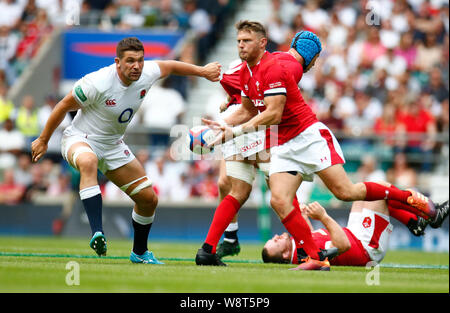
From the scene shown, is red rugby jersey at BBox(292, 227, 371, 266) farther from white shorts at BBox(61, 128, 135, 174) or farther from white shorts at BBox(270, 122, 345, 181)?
white shorts at BBox(61, 128, 135, 174)

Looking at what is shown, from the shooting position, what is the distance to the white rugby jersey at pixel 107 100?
342 inches

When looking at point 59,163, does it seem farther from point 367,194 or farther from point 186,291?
point 186,291

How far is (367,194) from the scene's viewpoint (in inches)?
346

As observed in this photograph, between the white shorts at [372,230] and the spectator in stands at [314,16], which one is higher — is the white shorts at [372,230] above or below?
below

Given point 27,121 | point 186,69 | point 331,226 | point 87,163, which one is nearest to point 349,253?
point 331,226

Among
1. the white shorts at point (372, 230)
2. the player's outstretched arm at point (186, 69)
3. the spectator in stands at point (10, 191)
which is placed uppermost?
the player's outstretched arm at point (186, 69)

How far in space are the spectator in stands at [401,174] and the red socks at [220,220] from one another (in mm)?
8043

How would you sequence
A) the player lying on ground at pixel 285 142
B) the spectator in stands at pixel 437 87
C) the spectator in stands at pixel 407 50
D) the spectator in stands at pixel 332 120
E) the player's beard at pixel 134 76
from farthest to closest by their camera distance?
the spectator in stands at pixel 407 50
the spectator in stands at pixel 437 87
the spectator in stands at pixel 332 120
the player's beard at pixel 134 76
the player lying on ground at pixel 285 142

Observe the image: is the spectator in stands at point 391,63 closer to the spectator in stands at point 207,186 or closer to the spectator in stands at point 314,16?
the spectator in stands at point 314,16

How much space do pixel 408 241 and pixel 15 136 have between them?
932 cm

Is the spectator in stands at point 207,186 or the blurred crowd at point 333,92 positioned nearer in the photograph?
the blurred crowd at point 333,92

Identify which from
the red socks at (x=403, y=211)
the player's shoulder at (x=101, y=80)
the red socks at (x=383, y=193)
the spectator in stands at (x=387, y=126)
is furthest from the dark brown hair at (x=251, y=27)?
the spectator in stands at (x=387, y=126)

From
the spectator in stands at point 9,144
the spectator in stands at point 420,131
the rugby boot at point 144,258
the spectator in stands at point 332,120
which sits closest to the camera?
the rugby boot at point 144,258

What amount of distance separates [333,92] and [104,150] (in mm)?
10569
